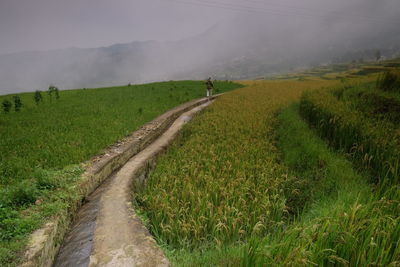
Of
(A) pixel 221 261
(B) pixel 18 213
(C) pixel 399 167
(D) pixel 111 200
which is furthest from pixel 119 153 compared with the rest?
(C) pixel 399 167

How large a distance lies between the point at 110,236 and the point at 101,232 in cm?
27

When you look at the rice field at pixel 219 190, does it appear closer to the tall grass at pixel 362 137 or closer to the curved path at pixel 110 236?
the curved path at pixel 110 236

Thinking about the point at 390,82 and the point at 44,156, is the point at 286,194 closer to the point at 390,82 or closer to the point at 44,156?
the point at 44,156

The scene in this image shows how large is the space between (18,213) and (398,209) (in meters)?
6.81

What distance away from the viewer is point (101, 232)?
4367 millimetres

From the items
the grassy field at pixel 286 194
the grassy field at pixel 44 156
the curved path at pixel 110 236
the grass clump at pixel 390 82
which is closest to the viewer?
the grassy field at pixel 286 194

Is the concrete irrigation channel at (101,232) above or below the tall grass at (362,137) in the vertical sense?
below

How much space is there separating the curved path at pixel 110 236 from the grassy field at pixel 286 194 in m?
0.40

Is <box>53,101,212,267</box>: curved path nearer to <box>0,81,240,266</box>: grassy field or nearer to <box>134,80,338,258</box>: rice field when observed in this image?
<box>134,80,338,258</box>: rice field

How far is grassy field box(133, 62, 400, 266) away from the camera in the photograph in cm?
290

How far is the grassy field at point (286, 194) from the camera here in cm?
290

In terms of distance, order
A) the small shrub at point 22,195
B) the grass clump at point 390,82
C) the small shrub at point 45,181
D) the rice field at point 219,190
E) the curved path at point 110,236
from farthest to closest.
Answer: the grass clump at point 390,82, the small shrub at point 45,181, the small shrub at point 22,195, the rice field at point 219,190, the curved path at point 110,236

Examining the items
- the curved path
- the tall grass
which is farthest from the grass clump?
the curved path

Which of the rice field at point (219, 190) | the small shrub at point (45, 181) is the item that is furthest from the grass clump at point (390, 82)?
the small shrub at point (45, 181)
